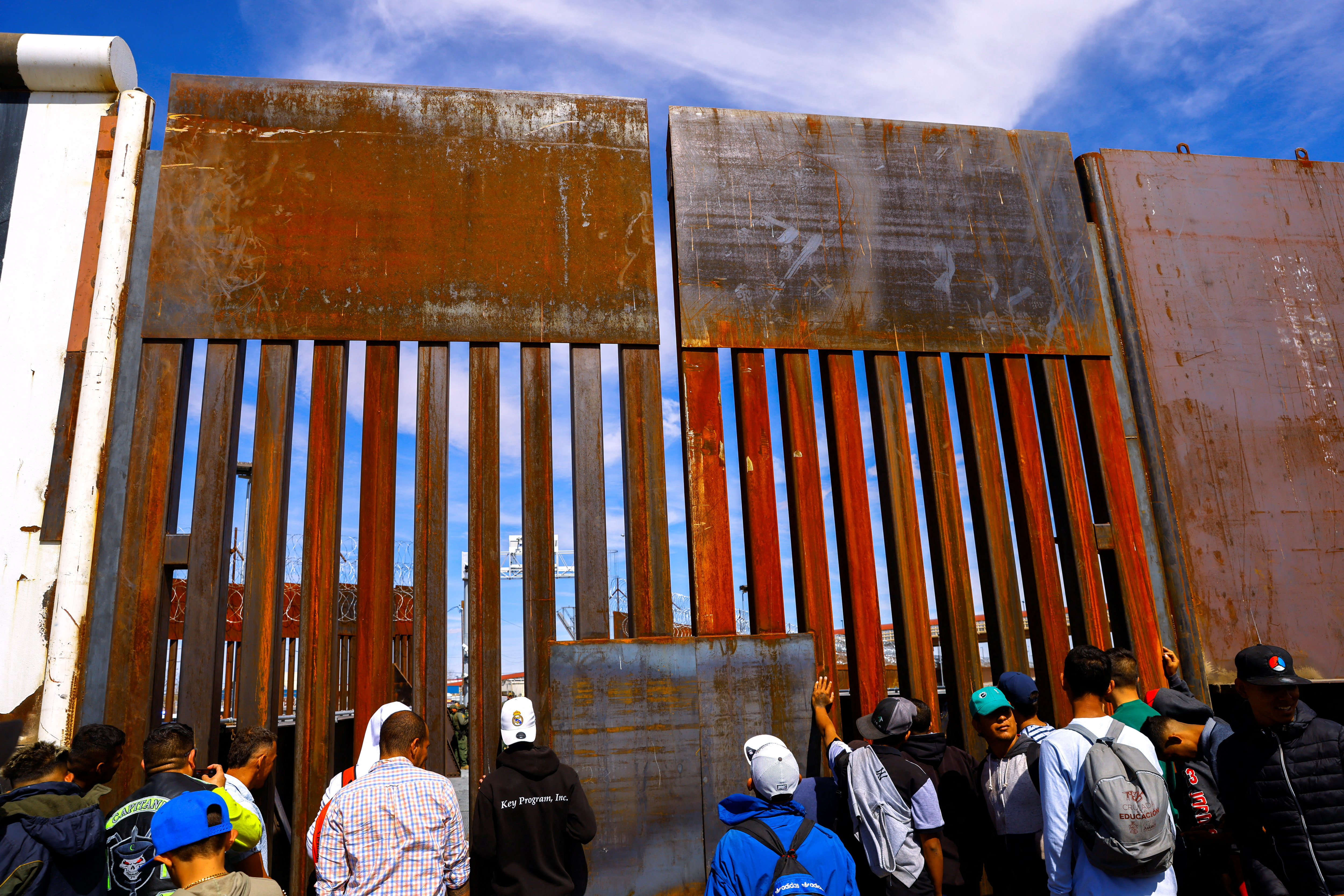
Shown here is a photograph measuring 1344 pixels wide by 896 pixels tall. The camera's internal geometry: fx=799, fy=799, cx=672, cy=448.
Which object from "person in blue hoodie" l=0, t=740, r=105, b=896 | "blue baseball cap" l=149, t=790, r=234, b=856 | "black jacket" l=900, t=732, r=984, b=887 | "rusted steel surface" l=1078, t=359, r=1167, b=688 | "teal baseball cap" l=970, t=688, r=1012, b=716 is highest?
"rusted steel surface" l=1078, t=359, r=1167, b=688

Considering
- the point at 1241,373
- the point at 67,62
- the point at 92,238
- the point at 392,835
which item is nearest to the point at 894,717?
the point at 392,835

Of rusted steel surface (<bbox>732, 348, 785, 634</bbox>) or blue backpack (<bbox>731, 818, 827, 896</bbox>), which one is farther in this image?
rusted steel surface (<bbox>732, 348, 785, 634</bbox>)

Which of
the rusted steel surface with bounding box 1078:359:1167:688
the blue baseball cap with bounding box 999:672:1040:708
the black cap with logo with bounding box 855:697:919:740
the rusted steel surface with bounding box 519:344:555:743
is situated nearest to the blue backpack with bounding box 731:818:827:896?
the black cap with logo with bounding box 855:697:919:740

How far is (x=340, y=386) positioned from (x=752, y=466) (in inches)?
115

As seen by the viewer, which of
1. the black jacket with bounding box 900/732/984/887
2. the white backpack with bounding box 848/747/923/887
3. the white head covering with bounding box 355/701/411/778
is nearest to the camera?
the white backpack with bounding box 848/747/923/887

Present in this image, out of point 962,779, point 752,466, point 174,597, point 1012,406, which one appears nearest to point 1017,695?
point 962,779

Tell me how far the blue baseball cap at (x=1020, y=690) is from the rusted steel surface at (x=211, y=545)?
4477mm

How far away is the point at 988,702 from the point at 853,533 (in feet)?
Result: 7.10

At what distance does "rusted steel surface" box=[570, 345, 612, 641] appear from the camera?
5383 millimetres

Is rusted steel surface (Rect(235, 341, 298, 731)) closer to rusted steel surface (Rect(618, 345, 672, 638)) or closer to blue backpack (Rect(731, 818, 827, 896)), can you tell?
rusted steel surface (Rect(618, 345, 672, 638))

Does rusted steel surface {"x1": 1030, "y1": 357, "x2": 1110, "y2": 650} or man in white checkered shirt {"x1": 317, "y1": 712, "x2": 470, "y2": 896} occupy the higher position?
rusted steel surface {"x1": 1030, "y1": 357, "x2": 1110, "y2": 650}

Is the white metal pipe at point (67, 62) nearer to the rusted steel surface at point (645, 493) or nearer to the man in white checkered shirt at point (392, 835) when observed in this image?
the rusted steel surface at point (645, 493)

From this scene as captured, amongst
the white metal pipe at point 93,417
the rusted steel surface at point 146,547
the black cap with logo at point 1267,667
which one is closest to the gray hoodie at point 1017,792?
the black cap with logo at point 1267,667

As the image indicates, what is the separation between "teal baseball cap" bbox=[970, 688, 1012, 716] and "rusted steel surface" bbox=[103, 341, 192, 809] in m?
4.66
